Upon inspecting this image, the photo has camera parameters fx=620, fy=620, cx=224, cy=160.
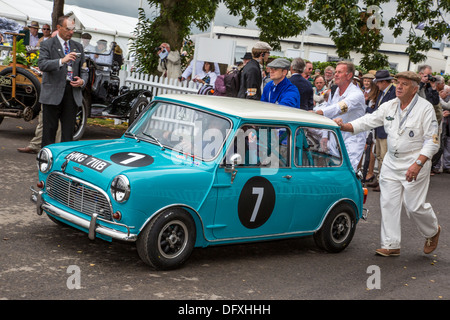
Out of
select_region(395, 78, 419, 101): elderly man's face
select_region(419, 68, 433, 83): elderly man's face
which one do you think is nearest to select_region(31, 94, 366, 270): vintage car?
select_region(395, 78, 419, 101): elderly man's face

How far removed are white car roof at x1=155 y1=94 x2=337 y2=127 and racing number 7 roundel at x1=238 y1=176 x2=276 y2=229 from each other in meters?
0.63

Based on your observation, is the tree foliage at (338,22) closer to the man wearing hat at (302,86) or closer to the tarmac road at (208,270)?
the man wearing hat at (302,86)

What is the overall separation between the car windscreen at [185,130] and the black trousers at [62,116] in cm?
277

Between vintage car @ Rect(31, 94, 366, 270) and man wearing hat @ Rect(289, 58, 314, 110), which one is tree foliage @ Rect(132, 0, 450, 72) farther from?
vintage car @ Rect(31, 94, 366, 270)

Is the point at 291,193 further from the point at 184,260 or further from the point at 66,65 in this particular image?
the point at 66,65

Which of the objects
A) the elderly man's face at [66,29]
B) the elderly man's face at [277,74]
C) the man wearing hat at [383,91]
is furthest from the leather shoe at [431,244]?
the elderly man's face at [66,29]

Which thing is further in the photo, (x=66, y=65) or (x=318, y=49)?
(x=318, y=49)

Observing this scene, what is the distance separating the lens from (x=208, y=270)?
5.59m

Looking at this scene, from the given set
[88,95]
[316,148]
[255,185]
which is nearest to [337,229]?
[316,148]

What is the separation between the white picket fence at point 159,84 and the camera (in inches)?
594

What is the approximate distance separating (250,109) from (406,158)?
191 centimetres

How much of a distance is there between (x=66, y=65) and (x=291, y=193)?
4.30 meters
